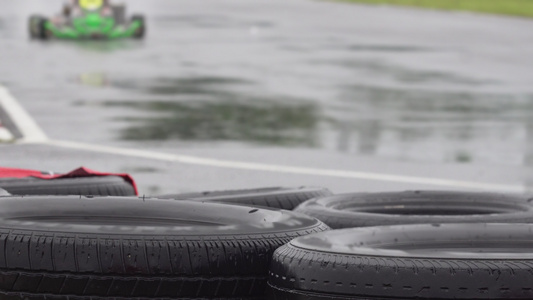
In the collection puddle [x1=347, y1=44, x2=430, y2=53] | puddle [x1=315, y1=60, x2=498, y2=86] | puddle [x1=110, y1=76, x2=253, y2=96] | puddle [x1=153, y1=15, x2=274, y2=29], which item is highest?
puddle [x1=110, y1=76, x2=253, y2=96]

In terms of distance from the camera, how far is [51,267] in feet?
15.4

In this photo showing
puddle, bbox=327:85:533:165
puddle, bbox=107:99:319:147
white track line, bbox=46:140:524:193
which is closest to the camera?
white track line, bbox=46:140:524:193

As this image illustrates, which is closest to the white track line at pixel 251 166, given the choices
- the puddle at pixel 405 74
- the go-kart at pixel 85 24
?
the puddle at pixel 405 74

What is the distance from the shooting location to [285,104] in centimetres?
1609

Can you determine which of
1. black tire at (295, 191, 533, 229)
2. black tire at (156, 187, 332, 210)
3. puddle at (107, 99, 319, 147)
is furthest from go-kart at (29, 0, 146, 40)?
black tire at (295, 191, 533, 229)

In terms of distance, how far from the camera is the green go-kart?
86.0ft

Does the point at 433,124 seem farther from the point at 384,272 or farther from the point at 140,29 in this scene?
the point at 140,29

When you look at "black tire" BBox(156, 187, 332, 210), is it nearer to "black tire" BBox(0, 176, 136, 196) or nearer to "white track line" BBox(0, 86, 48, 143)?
"black tire" BBox(0, 176, 136, 196)

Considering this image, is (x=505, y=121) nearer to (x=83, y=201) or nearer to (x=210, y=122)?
(x=210, y=122)

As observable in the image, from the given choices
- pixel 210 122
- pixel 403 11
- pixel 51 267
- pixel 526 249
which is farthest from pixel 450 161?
pixel 403 11

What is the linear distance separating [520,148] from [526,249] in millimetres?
7509

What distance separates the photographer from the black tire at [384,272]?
4316mm

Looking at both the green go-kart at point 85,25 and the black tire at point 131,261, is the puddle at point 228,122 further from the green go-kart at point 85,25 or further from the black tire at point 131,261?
the green go-kart at point 85,25

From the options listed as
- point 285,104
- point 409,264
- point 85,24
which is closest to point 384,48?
point 85,24
